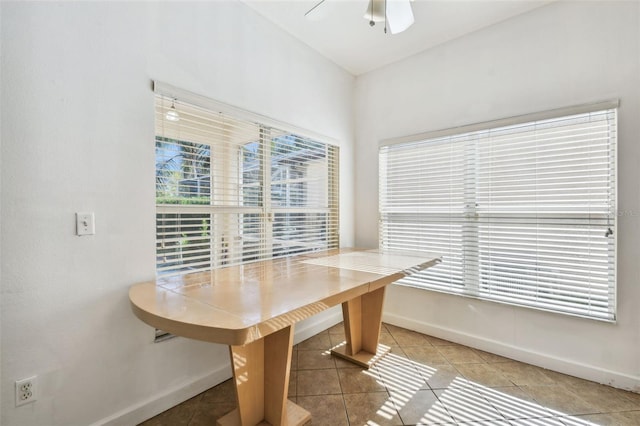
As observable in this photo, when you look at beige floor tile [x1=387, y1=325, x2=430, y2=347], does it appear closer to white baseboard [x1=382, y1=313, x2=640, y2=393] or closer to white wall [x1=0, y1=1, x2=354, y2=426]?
white baseboard [x1=382, y1=313, x2=640, y2=393]

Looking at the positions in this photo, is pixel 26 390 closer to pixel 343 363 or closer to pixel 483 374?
pixel 343 363

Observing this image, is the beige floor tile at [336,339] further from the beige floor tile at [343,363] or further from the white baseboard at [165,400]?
the white baseboard at [165,400]

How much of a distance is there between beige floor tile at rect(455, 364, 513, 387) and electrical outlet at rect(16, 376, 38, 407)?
8.19ft

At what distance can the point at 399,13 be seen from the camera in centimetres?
179

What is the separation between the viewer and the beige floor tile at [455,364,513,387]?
1.98 meters

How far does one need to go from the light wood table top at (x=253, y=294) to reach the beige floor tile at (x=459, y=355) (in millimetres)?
807

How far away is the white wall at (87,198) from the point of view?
1.26 m

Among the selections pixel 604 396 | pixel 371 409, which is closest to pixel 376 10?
pixel 371 409

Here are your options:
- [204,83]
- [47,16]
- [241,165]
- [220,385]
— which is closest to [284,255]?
[241,165]

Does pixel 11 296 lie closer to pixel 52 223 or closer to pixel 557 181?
pixel 52 223

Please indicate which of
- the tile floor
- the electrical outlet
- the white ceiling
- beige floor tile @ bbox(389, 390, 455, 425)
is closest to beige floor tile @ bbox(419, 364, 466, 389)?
the tile floor

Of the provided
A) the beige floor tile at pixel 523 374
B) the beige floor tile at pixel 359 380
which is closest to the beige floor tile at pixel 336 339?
the beige floor tile at pixel 359 380

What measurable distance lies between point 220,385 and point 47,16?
2274 millimetres

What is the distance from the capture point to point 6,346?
4.05ft
